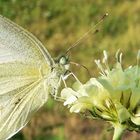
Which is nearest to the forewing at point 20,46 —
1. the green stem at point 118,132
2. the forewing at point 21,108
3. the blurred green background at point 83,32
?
the forewing at point 21,108

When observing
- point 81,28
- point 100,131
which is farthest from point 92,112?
point 81,28

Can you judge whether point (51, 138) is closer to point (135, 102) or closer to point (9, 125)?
point (9, 125)

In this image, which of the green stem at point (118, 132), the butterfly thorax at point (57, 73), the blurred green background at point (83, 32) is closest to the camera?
the green stem at point (118, 132)

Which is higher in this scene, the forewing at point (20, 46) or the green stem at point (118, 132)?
the forewing at point (20, 46)

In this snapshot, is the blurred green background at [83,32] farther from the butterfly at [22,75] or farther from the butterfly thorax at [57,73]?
A: the butterfly thorax at [57,73]

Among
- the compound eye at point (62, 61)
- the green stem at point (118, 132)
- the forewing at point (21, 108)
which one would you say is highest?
the compound eye at point (62, 61)

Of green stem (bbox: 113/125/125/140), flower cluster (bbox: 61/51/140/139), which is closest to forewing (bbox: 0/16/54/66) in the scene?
flower cluster (bbox: 61/51/140/139)

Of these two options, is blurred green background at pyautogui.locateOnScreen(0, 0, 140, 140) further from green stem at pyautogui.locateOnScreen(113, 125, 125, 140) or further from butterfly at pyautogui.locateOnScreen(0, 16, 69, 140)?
green stem at pyautogui.locateOnScreen(113, 125, 125, 140)
